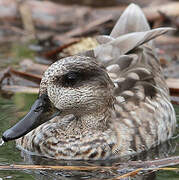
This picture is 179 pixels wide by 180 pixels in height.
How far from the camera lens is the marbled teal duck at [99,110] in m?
5.27

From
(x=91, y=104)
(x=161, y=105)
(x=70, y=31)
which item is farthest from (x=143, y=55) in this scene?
Answer: (x=70, y=31)

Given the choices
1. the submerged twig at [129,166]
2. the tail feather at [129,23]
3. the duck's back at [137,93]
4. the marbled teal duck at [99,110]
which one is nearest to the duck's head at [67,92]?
the marbled teal duck at [99,110]

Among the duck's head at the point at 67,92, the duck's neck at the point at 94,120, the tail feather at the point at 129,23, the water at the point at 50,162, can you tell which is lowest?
the water at the point at 50,162

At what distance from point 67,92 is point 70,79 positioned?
11 cm

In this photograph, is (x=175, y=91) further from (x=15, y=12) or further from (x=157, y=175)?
(x=15, y=12)

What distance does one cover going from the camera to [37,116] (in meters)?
5.30

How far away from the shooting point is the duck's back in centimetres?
570

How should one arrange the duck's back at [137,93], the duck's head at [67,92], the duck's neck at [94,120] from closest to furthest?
the duck's head at [67,92]
the duck's neck at [94,120]
the duck's back at [137,93]

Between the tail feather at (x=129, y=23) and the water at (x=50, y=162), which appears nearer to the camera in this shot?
the water at (x=50, y=162)

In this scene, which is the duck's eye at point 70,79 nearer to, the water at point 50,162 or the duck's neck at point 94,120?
the duck's neck at point 94,120

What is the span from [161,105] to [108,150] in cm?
96

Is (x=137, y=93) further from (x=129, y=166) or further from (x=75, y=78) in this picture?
(x=129, y=166)

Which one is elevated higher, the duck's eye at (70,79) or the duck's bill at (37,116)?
the duck's eye at (70,79)

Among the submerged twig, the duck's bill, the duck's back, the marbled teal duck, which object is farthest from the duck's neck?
the submerged twig
